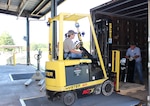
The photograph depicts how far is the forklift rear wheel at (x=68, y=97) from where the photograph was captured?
4.27 m

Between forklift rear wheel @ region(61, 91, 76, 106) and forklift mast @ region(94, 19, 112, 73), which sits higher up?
forklift mast @ region(94, 19, 112, 73)

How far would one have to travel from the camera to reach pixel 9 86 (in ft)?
21.7

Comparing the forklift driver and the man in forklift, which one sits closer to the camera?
the forklift driver

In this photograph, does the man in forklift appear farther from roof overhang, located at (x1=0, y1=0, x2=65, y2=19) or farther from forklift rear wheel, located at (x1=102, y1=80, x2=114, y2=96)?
roof overhang, located at (x1=0, y1=0, x2=65, y2=19)

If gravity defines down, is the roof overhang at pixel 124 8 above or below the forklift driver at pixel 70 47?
above

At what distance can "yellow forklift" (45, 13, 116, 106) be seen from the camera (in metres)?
4.22

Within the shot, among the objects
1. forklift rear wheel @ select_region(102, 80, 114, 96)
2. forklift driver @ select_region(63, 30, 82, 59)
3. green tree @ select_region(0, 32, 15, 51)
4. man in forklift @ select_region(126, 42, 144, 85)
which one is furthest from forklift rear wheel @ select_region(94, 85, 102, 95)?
green tree @ select_region(0, 32, 15, 51)

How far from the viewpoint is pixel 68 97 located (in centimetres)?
435

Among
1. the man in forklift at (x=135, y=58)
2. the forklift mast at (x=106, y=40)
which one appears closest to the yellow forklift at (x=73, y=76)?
the forklift mast at (x=106, y=40)

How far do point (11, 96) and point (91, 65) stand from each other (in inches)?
92.4

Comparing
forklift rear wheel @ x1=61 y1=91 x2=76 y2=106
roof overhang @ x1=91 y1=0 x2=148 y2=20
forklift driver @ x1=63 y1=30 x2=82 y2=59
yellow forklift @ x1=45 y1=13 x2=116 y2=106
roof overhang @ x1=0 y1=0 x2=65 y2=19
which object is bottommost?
forklift rear wheel @ x1=61 y1=91 x2=76 y2=106

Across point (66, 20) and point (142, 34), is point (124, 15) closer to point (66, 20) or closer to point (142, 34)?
point (142, 34)

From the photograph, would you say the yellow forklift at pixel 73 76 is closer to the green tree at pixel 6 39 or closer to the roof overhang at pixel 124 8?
the roof overhang at pixel 124 8

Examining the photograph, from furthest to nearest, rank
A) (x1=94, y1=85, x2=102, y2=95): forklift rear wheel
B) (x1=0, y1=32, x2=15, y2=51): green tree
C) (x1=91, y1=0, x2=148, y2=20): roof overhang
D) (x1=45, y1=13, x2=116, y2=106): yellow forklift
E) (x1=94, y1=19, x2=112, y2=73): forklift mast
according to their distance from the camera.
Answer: (x1=0, y1=32, x2=15, y2=51): green tree < (x1=91, y1=0, x2=148, y2=20): roof overhang < (x1=94, y1=19, x2=112, y2=73): forklift mast < (x1=94, y1=85, x2=102, y2=95): forklift rear wheel < (x1=45, y1=13, x2=116, y2=106): yellow forklift
